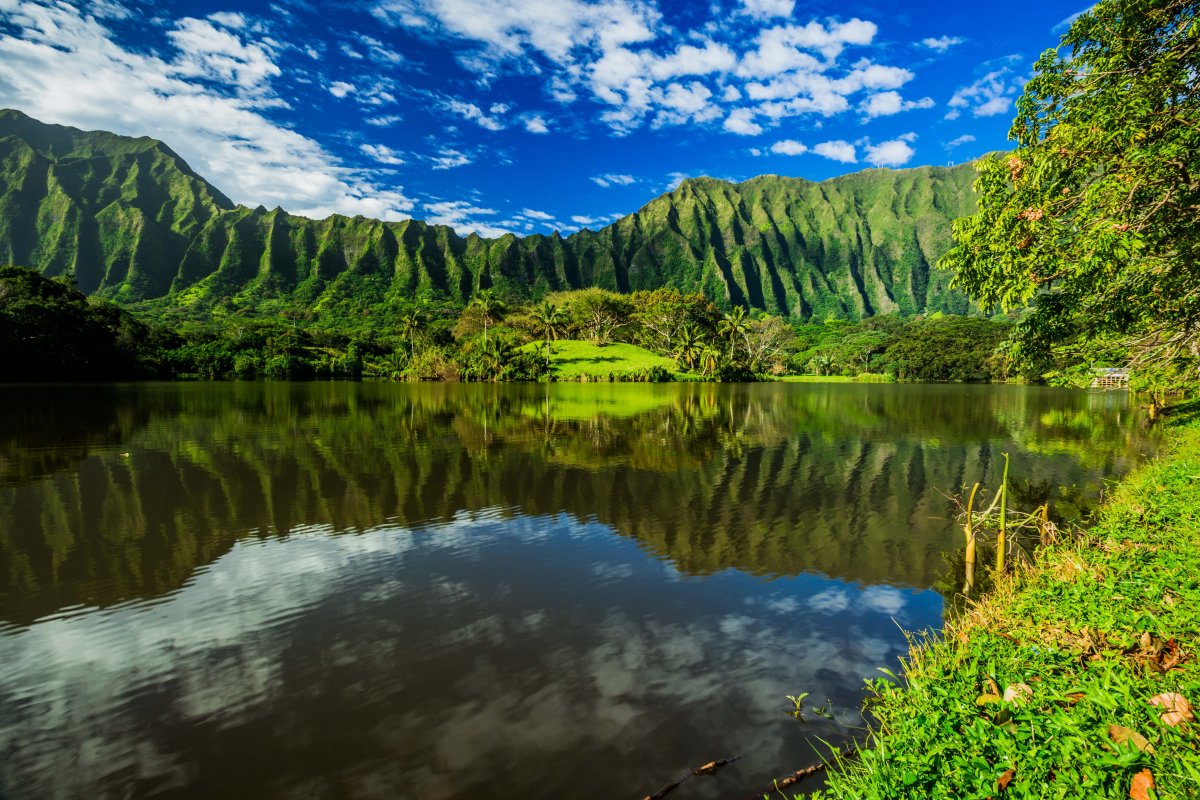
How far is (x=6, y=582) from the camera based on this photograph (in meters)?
9.78

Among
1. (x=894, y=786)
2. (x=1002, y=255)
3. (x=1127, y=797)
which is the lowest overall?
(x=894, y=786)

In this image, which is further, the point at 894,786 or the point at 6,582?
the point at 6,582

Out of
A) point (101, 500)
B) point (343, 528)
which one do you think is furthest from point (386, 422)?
point (343, 528)

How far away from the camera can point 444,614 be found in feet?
28.9

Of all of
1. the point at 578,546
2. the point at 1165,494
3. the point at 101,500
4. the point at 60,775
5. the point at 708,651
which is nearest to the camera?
the point at 60,775

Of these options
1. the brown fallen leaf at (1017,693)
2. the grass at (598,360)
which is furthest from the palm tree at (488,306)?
the brown fallen leaf at (1017,693)

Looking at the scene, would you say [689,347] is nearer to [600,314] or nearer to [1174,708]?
[600,314]

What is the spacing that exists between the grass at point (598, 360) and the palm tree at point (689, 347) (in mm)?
3117

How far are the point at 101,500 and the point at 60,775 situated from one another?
1317 cm

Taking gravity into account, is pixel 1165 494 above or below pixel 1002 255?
below

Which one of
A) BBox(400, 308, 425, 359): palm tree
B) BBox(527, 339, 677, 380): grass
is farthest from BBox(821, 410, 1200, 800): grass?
BBox(400, 308, 425, 359): palm tree

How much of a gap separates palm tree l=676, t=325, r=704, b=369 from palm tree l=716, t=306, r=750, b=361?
862 centimetres

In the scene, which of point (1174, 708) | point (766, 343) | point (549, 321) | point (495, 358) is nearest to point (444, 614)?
point (1174, 708)

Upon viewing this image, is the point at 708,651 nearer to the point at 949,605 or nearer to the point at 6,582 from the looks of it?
the point at 949,605
